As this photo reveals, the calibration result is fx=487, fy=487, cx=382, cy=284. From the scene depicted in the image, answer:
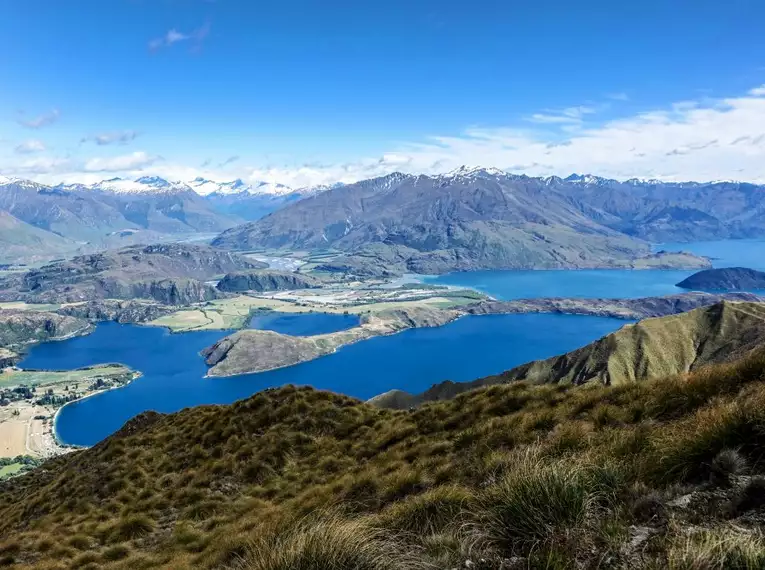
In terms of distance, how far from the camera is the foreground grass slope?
5172 mm

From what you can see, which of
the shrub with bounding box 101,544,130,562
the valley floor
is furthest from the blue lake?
the shrub with bounding box 101,544,130,562

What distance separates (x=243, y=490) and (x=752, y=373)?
13713mm

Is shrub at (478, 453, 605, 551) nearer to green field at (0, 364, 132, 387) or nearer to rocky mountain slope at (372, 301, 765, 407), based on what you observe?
rocky mountain slope at (372, 301, 765, 407)

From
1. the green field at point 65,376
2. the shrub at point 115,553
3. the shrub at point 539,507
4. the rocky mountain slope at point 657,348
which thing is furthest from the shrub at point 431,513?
the green field at point 65,376

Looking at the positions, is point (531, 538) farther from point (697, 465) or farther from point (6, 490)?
point (6, 490)

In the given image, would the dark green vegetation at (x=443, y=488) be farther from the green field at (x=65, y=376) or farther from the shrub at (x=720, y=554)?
the green field at (x=65, y=376)

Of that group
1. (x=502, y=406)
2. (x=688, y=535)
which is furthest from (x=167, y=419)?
(x=688, y=535)

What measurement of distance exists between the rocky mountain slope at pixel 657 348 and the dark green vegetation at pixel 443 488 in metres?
56.6

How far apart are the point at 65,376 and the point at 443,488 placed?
737ft

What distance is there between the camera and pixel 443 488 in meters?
8.22

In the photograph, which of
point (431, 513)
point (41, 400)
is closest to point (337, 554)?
point (431, 513)

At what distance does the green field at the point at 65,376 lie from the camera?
183875 mm

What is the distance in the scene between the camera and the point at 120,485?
18.1 m

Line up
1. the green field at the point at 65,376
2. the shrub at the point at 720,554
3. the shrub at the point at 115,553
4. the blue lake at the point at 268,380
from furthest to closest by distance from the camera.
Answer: the green field at the point at 65,376 → the blue lake at the point at 268,380 → the shrub at the point at 115,553 → the shrub at the point at 720,554
